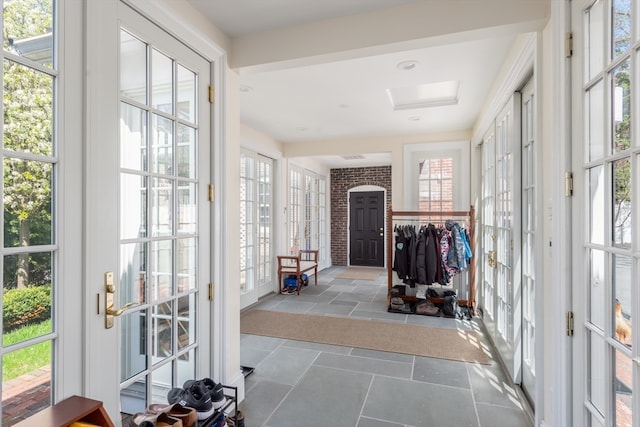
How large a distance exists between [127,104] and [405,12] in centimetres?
159

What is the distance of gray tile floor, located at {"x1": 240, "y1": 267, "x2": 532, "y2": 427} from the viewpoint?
2072 mm

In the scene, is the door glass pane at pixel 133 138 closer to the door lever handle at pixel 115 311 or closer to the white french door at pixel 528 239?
the door lever handle at pixel 115 311

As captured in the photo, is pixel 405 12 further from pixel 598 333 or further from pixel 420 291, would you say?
pixel 420 291

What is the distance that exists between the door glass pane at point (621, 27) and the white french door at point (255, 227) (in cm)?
407

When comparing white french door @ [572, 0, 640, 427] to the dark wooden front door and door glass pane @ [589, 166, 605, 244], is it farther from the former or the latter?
the dark wooden front door

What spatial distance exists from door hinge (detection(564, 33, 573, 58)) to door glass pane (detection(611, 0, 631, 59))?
297 millimetres

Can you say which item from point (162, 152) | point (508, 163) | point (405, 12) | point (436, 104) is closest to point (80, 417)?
point (162, 152)

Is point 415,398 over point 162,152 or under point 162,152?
under

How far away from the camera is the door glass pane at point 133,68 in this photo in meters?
1.53

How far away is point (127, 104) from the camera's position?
155 centimetres

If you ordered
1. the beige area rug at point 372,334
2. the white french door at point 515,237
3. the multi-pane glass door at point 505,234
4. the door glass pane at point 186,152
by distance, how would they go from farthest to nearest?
the beige area rug at point 372,334
the multi-pane glass door at point 505,234
the white french door at point 515,237
the door glass pane at point 186,152

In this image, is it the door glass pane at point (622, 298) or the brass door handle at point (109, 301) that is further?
the brass door handle at point (109, 301)

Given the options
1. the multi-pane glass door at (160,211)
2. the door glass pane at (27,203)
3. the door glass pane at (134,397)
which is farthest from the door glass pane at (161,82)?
the door glass pane at (134,397)

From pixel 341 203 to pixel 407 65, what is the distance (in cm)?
559
